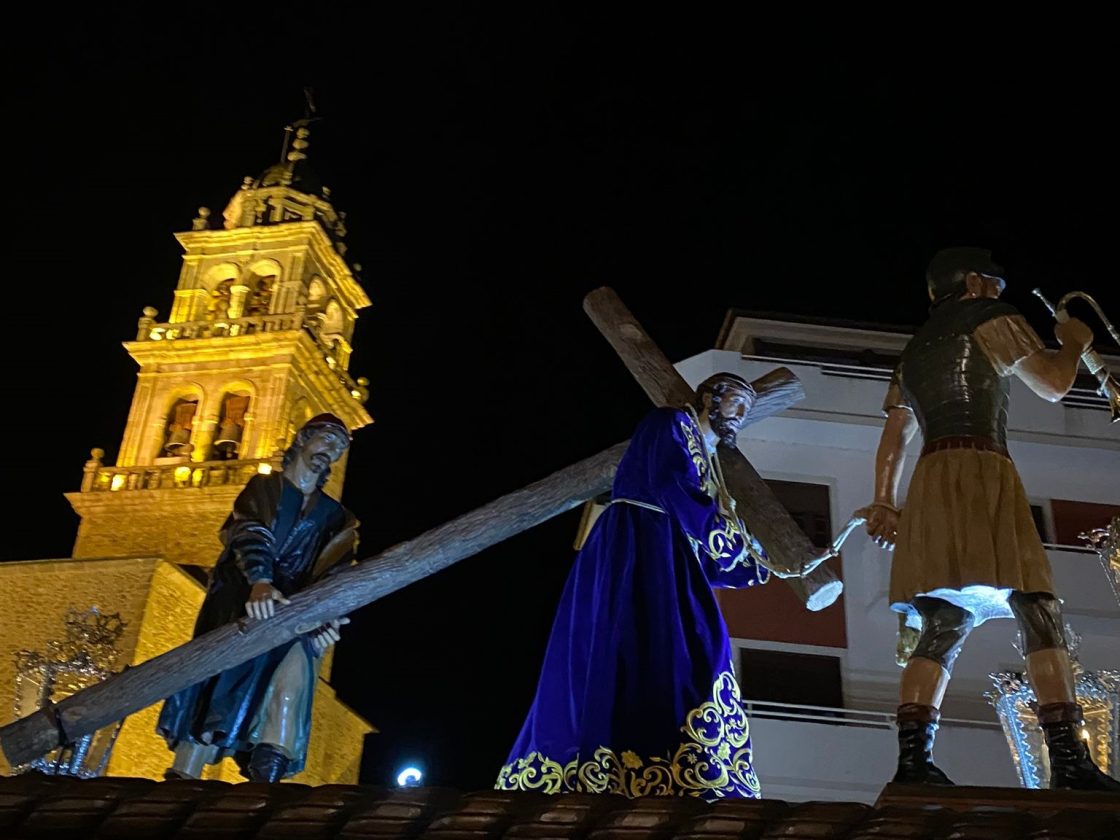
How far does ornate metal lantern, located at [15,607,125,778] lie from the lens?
701 cm

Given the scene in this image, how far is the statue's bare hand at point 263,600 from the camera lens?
647 centimetres

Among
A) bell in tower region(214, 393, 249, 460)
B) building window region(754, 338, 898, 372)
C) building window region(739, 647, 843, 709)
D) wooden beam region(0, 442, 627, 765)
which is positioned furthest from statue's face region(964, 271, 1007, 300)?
bell in tower region(214, 393, 249, 460)

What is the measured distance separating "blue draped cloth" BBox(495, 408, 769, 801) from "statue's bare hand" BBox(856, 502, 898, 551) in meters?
0.52

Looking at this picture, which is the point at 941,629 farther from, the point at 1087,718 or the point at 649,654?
the point at 1087,718

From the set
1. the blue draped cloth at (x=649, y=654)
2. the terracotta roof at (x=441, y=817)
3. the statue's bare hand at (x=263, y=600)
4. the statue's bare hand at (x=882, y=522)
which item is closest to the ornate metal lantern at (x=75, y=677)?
the terracotta roof at (x=441, y=817)

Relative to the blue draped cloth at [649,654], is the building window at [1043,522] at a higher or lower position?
higher

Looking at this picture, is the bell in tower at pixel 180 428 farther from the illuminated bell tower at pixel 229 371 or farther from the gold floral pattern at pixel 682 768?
the gold floral pattern at pixel 682 768

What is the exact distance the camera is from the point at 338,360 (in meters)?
43.1

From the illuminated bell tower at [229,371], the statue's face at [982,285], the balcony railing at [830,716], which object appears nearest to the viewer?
the statue's face at [982,285]

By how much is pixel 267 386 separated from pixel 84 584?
30.6 ft

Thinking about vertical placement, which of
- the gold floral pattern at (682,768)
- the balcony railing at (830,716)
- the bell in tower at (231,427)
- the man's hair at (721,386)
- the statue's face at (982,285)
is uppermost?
the bell in tower at (231,427)

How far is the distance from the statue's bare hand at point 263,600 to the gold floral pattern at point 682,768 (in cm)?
175

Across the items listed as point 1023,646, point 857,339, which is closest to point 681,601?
point 1023,646

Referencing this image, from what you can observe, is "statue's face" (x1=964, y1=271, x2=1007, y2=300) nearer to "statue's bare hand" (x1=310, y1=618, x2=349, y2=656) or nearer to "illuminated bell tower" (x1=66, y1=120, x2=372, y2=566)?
"statue's bare hand" (x1=310, y1=618, x2=349, y2=656)
